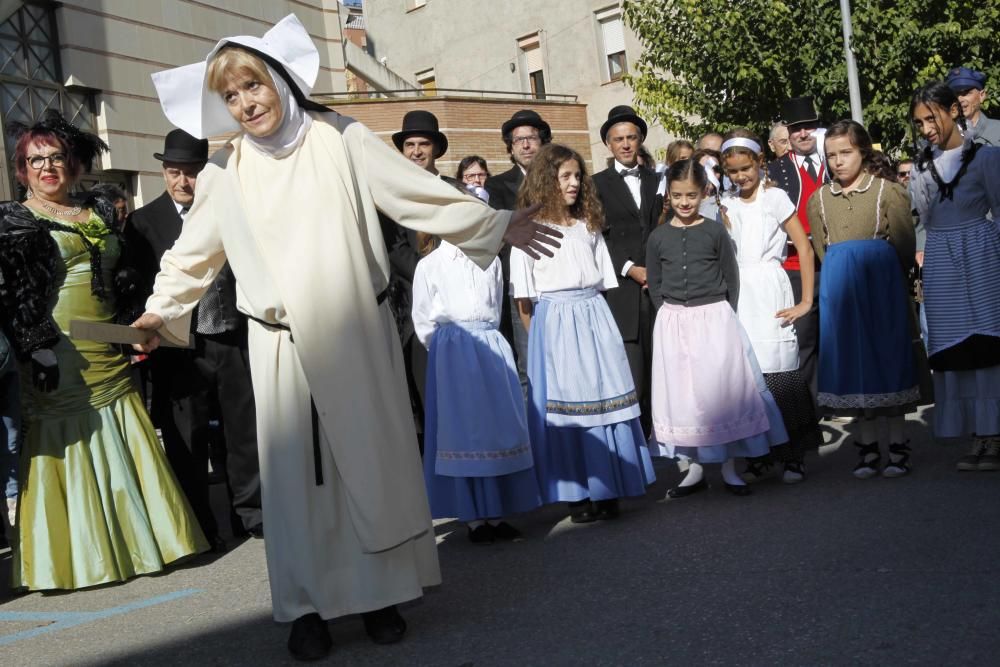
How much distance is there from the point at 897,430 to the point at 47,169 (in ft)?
15.3

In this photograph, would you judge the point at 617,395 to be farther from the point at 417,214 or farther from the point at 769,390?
the point at 417,214

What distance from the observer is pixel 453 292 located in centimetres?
686

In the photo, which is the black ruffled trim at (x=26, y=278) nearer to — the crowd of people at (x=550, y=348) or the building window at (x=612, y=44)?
the crowd of people at (x=550, y=348)

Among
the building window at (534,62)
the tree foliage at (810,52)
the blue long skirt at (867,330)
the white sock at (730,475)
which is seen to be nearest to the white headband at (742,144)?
the blue long skirt at (867,330)

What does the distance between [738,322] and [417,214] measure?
9.11ft

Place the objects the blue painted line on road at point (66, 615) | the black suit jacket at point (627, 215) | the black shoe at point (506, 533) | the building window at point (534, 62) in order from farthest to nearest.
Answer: the building window at point (534, 62)
the black suit jacket at point (627, 215)
the black shoe at point (506, 533)
the blue painted line on road at point (66, 615)

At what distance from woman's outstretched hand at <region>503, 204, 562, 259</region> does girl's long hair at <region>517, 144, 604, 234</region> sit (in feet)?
5.74

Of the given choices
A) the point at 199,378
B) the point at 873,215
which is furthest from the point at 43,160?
the point at 873,215

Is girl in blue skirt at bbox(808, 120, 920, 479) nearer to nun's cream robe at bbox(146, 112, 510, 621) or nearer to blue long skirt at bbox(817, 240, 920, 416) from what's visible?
blue long skirt at bbox(817, 240, 920, 416)

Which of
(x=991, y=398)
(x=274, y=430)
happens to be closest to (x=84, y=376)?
(x=274, y=430)

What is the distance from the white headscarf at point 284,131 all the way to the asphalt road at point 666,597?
1838 millimetres

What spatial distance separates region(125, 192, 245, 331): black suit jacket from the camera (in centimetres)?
723

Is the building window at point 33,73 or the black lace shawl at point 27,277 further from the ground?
the building window at point 33,73

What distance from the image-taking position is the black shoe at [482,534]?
257 inches
